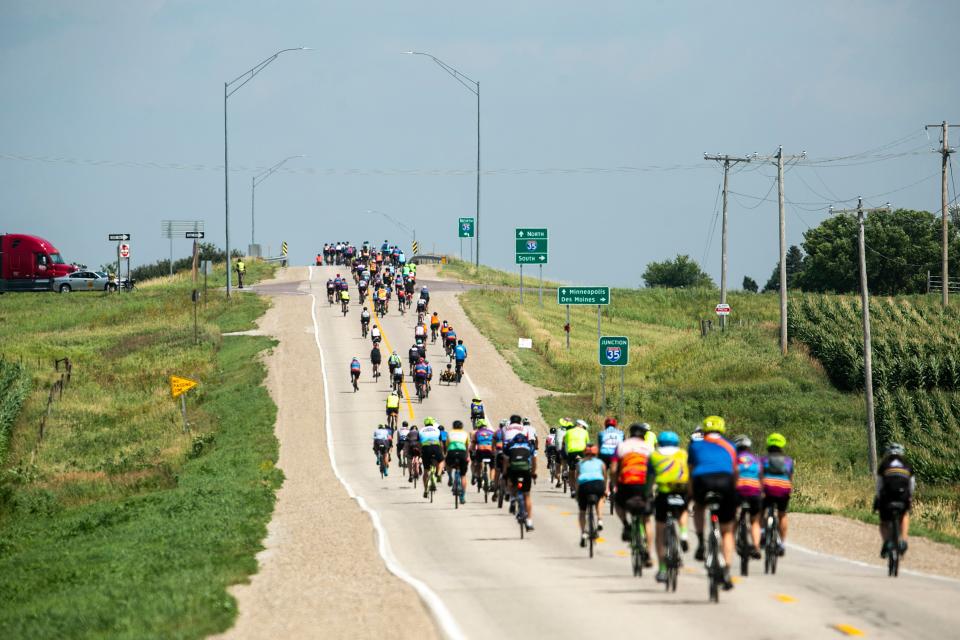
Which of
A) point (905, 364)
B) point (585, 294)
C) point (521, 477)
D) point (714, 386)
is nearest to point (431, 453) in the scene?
point (521, 477)

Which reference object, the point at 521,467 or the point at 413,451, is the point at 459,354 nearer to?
the point at 413,451

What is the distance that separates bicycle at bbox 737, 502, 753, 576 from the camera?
1761 cm

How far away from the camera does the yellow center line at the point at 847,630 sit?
45.8 feet

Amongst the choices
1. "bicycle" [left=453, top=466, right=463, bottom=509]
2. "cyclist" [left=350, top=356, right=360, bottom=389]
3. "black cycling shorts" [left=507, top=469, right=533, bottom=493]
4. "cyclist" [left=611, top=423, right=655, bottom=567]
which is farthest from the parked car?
"cyclist" [left=611, top=423, right=655, bottom=567]

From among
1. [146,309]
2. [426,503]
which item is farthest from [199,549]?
[146,309]

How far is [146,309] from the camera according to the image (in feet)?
264

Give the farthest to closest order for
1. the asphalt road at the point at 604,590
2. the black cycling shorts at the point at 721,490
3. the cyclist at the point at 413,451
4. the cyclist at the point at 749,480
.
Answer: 1. the cyclist at the point at 413,451
2. the cyclist at the point at 749,480
3. the black cycling shorts at the point at 721,490
4. the asphalt road at the point at 604,590

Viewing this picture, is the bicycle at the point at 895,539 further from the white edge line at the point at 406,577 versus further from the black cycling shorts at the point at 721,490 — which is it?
the white edge line at the point at 406,577

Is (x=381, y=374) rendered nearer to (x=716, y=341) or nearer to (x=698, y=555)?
(x=716, y=341)

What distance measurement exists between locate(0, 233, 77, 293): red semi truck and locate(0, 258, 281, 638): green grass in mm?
1439

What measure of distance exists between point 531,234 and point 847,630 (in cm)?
5198

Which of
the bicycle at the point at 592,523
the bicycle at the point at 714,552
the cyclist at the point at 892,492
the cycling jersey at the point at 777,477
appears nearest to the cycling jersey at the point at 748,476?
the cycling jersey at the point at 777,477

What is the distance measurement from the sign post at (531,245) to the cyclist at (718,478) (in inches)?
1950

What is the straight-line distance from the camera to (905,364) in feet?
194
